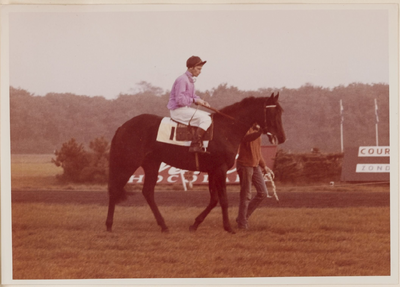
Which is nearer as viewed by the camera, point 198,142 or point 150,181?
point 198,142

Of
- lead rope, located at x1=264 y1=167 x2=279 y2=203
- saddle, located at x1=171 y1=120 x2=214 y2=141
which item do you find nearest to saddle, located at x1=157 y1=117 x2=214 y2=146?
saddle, located at x1=171 y1=120 x2=214 y2=141

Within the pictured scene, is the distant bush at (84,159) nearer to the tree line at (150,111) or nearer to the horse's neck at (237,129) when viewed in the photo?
the tree line at (150,111)

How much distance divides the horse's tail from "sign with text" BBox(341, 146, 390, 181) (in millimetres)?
3072

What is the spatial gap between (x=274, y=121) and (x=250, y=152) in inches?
19.9

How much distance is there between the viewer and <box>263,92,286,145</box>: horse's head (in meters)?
7.75

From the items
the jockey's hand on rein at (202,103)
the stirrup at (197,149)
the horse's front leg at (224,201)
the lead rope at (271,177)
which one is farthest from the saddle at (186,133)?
the lead rope at (271,177)

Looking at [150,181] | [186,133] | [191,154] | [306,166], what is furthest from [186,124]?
[306,166]

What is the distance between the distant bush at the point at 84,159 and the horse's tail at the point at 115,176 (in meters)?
0.10

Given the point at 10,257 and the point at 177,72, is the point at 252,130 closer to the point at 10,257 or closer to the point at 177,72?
the point at 177,72

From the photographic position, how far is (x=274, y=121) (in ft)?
25.5

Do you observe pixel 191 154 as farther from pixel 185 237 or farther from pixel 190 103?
pixel 185 237

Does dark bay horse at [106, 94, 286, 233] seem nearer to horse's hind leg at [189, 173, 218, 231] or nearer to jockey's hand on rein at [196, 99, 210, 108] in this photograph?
horse's hind leg at [189, 173, 218, 231]

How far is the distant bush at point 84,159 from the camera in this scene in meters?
8.09

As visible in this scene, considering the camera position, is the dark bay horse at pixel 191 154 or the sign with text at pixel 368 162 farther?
the sign with text at pixel 368 162
